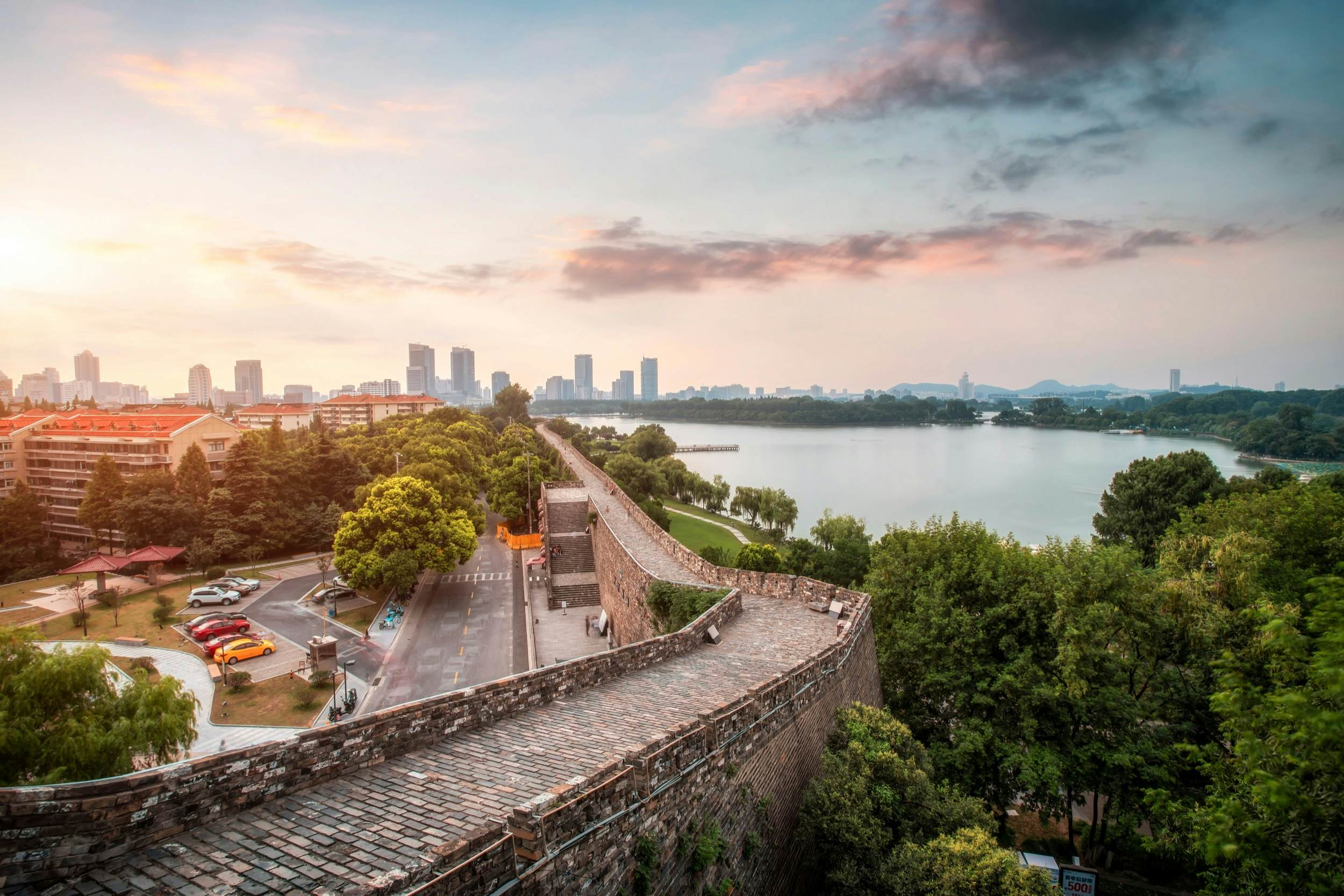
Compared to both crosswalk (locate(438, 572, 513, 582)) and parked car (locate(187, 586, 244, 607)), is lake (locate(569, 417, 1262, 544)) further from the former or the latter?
parked car (locate(187, 586, 244, 607))

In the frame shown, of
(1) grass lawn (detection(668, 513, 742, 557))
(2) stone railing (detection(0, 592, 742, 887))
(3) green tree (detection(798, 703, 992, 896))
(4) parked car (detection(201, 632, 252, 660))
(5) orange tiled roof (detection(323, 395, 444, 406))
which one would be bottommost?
(1) grass lawn (detection(668, 513, 742, 557))

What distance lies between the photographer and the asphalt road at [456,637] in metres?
18.5

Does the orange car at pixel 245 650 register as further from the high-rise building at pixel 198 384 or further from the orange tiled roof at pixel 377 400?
the high-rise building at pixel 198 384

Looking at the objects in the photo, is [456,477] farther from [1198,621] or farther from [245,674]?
[1198,621]

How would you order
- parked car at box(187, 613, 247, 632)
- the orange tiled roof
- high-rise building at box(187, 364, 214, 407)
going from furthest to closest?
high-rise building at box(187, 364, 214, 407), the orange tiled roof, parked car at box(187, 613, 247, 632)

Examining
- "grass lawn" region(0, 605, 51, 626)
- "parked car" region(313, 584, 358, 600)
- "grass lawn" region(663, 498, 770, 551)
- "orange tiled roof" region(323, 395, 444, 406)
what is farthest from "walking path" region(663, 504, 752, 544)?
"orange tiled roof" region(323, 395, 444, 406)

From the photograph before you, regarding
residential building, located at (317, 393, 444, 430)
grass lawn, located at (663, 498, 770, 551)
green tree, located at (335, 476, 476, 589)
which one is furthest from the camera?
residential building, located at (317, 393, 444, 430)

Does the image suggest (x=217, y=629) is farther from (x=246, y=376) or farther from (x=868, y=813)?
(x=246, y=376)

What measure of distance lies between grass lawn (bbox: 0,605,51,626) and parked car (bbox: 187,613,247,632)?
6722mm

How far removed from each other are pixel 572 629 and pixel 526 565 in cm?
996

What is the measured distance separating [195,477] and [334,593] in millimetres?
17686

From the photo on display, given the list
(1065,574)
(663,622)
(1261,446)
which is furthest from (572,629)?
(1261,446)

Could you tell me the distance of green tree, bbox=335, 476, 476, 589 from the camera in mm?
24031

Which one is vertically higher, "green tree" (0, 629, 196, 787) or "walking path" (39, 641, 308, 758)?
"green tree" (0, 629, 196, 787)
